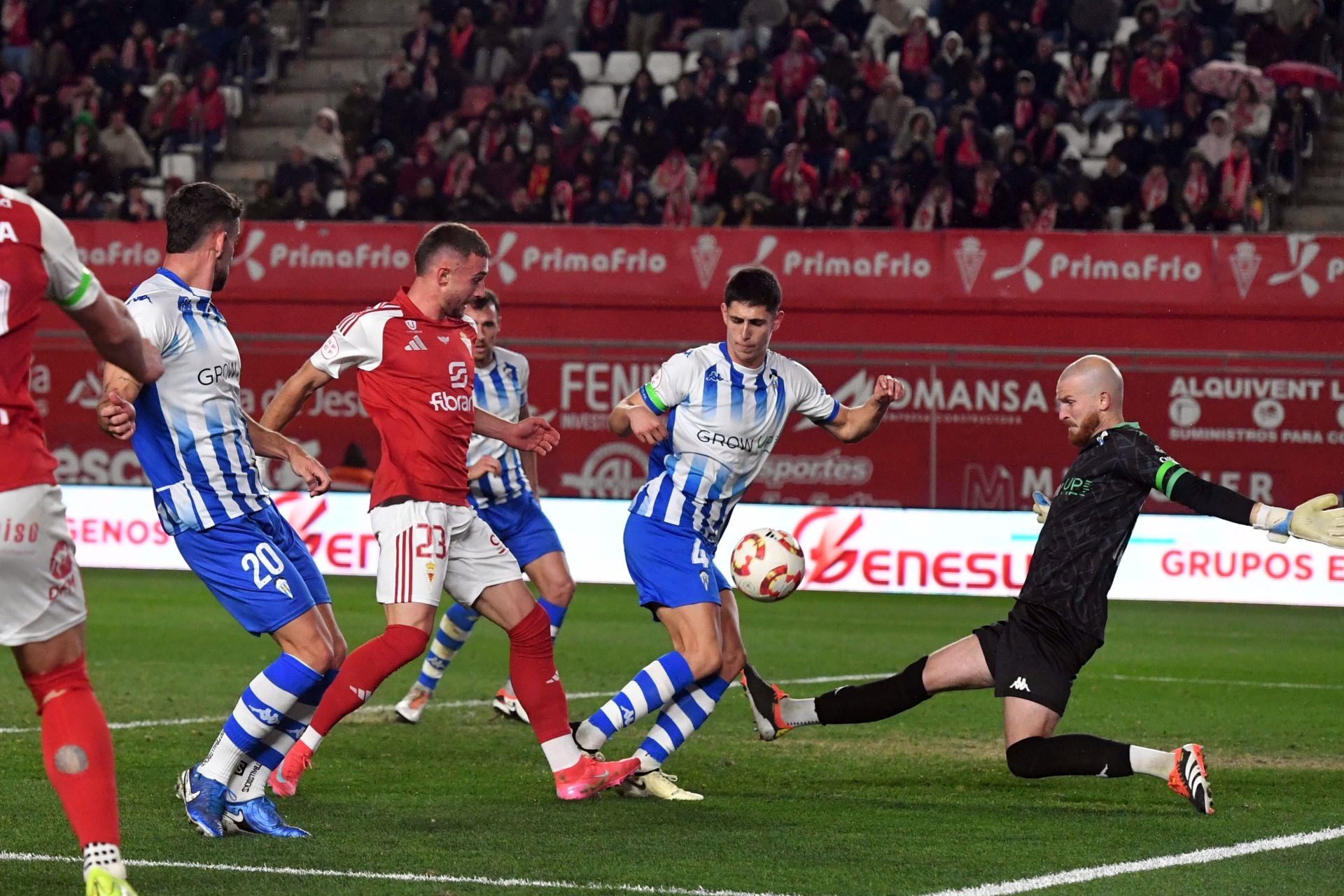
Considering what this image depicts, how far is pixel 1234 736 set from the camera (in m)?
9.41

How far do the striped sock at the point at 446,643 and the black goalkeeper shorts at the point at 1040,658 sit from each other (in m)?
3.40

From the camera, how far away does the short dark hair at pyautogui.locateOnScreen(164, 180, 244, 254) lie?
6.45 metres

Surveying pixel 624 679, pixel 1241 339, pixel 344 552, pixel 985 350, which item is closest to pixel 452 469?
pixel 624 679

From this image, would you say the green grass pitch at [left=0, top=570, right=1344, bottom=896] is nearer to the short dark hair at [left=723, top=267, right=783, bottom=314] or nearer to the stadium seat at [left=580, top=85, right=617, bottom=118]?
the short dark hair at [left=723, top=267, right=783, bottom=314]

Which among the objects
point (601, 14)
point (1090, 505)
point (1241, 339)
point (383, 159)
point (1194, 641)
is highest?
point (601, 14)

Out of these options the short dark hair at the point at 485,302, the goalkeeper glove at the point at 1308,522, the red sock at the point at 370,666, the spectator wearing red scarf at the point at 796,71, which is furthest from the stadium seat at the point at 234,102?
the goalkeeper glove at the point at 1308,522

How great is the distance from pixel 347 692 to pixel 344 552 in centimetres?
1014

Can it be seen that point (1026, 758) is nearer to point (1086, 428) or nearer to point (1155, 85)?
point (1086, 428)

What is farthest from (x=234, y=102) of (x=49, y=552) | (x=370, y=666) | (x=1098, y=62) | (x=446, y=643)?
(x=49, y=552)

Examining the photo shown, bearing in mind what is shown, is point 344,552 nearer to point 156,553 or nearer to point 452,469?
point 156,553

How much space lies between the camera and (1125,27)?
22297 mm

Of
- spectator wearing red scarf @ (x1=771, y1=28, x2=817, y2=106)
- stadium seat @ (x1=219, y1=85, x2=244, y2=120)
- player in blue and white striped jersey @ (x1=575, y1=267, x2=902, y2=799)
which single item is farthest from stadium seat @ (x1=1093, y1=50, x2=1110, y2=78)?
player in blue and white striped jersey @ (x1=575, y1=267, x2=902, y2=799)

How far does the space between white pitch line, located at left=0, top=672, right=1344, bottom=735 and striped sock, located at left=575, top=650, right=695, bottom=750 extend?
275 centimetres

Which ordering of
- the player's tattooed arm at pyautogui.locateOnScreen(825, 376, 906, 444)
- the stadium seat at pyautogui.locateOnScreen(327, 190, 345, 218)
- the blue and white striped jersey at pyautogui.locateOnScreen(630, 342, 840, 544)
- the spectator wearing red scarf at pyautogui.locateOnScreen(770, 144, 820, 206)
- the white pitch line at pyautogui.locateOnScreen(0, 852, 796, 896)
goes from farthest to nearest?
the stadium seat at pyautogui.locateOnScreen(327, 190, 345, 218), the spectator wearing red scarf at pyautogui.locateOnScreen(770, 144, 820, 206), the player's tattooed arm at pyautogui.locateOnScreen(825, 376, 906, 444), the blue and white striped jersey at pyautogui.locateOnScreen(630, 342, 840, 544), the white pitch line at pyautogui.locateOnScreen(0, 852, 796, 896)
